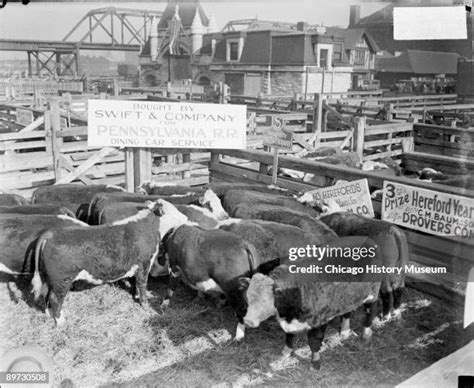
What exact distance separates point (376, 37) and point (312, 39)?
73cm

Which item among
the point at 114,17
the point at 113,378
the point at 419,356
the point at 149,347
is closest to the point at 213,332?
the point at 149,347

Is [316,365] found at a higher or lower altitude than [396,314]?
lower

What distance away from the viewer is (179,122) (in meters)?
5.60

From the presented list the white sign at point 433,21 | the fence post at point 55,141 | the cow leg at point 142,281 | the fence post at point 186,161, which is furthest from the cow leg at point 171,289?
the fence post at point 55,141

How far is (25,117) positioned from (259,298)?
930 centimetres

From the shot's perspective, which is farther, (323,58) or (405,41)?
(323,58)

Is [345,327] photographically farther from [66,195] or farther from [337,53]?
[66,195]

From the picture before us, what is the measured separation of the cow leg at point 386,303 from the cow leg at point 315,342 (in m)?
0.89

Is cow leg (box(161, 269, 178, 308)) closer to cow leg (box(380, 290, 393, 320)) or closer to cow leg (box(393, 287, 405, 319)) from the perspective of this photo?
cow leg (box(380, 290, 393, 320))

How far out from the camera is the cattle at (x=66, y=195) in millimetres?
6840

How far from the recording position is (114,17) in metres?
4.23

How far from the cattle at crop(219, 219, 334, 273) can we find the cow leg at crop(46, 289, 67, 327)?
5.94ft

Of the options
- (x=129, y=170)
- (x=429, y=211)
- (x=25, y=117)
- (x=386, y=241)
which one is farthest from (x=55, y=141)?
(x=429, y=211)

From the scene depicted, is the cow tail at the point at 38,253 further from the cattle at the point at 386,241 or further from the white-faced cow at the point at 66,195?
the cattle at the point at 386,241
